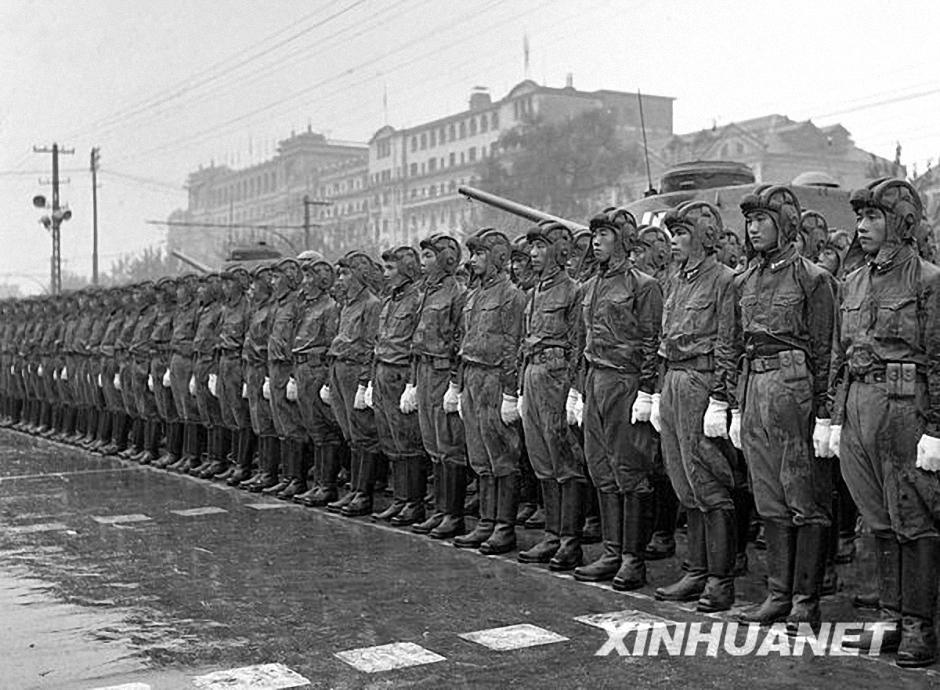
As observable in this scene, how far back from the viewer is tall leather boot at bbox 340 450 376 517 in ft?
33.1

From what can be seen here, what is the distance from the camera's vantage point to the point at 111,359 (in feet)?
49.5

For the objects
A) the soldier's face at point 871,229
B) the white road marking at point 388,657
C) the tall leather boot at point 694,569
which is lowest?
the white road marking at point 388,657

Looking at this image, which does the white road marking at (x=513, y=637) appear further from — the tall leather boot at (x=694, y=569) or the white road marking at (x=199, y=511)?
the white road marking at (x=199, y=511)

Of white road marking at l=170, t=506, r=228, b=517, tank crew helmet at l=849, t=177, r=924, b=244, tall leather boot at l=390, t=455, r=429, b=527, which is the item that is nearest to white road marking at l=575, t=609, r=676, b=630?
tank crew helmet at l=849, t=177, r=924, b=244

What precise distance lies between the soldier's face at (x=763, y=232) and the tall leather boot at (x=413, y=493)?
12.9 ft

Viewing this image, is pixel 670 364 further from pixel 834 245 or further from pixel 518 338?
pixel 834 245

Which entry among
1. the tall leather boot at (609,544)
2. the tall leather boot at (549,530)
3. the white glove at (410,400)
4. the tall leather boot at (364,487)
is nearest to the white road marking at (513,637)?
the tall leather boot at (609,544)

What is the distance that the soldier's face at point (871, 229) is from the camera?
5.84 metres

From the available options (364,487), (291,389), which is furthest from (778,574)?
(291,389)

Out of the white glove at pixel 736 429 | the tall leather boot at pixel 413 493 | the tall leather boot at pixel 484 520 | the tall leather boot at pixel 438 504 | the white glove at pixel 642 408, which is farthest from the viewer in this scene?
the tall leather boot at pixel 413 493

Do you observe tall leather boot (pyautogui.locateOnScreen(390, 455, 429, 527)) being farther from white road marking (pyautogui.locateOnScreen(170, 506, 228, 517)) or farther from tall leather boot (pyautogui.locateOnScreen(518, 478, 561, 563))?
white road marking (pyautogui.locateOnScreen(170, 506, 228, 517))

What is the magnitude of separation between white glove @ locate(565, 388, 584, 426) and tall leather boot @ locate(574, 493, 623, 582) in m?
0.49

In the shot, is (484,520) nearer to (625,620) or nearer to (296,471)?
(625,620)

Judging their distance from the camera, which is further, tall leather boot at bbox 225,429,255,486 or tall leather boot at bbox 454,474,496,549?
tall leather boot at bbox 225,429,255,486
